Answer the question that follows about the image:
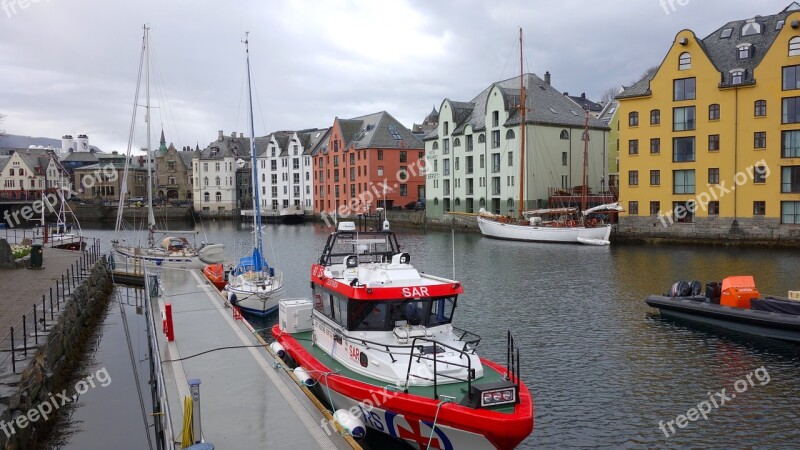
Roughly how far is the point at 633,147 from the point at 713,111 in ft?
25.7

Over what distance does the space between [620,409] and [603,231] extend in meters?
42.5

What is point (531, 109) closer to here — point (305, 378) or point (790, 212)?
point (790, 212)

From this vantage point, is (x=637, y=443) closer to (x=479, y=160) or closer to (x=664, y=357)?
(x=664, y=357)

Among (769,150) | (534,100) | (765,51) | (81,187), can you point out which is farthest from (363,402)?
(81,187)

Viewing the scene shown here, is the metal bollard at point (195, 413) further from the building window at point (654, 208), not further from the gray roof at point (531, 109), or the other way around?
the gray roof at point (531, 109)

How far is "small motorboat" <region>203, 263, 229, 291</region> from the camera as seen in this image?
107ft

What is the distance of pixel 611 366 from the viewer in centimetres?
1933

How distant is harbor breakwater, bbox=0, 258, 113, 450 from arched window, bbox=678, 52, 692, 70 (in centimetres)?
5330

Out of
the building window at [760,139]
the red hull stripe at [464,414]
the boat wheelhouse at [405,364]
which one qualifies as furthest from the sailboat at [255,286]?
the building window at [760,139]

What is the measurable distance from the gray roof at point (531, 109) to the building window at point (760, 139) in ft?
79.4

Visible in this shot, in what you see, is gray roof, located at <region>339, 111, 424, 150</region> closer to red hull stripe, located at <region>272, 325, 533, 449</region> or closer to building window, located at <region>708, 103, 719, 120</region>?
building window, located at <region>708, 103, 719, 120</region>

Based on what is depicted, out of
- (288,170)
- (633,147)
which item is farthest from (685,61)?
(288,170)

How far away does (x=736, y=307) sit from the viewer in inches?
926

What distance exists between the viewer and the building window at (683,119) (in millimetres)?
55219
